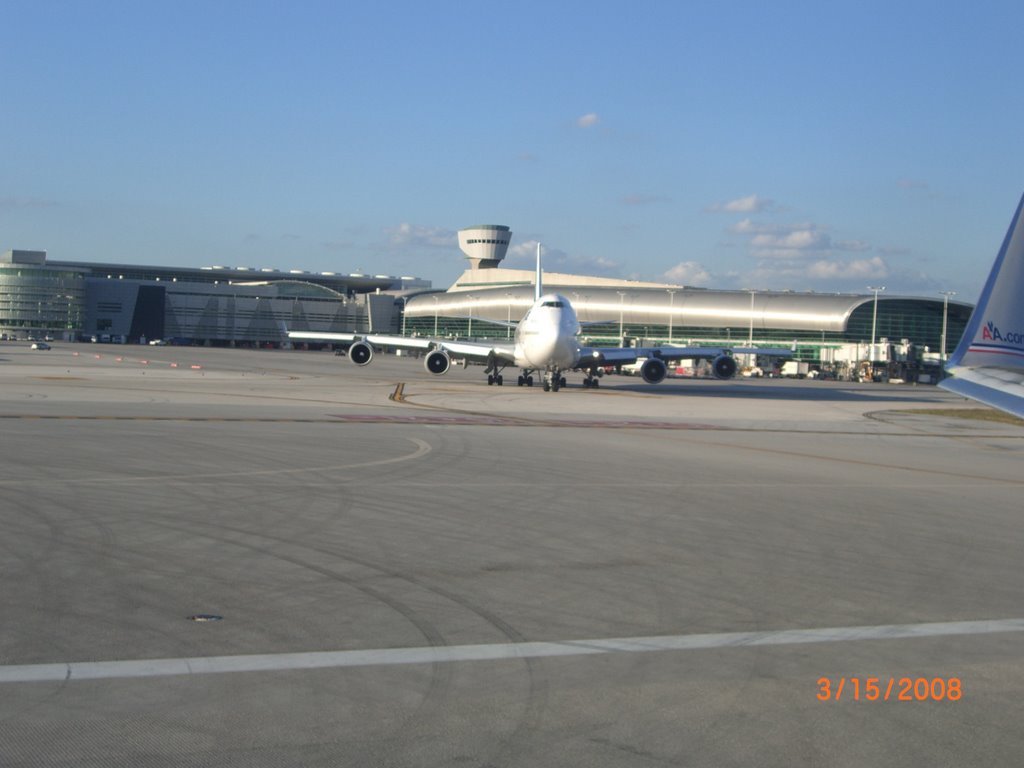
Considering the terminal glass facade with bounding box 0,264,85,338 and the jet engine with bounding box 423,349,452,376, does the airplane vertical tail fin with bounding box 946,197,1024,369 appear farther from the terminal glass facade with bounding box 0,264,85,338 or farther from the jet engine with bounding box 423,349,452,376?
the terminal glass facade with bounding box 0,264,85,338

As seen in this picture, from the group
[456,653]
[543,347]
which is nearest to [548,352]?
[543,347]

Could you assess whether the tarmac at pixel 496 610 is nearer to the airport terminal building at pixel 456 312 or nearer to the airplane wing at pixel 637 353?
the airplane wing at pixel 637 353

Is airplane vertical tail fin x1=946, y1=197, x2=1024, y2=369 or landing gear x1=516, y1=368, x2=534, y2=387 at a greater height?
airplane vertical tail fin x1=946, y1=197, x2=1024, y2=369

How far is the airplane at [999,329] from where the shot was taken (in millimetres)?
10633

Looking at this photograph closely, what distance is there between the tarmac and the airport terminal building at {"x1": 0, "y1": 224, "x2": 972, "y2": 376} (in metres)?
108

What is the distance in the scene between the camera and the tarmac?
683 centimetres

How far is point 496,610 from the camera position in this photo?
1009 cm

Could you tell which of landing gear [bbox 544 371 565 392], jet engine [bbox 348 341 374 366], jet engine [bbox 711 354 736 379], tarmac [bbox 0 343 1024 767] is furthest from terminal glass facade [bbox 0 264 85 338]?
tarmac [bbox 0 343 1024 767]

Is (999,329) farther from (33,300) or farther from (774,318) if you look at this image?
(33,300)

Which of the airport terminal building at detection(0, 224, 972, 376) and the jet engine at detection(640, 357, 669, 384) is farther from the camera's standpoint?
the airport terminal building at detection(0, 224, 972, 376)

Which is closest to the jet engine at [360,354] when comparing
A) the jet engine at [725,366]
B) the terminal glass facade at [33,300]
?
the jet engine at [725,366]

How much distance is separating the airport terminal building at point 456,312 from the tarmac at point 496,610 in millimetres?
107901
